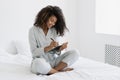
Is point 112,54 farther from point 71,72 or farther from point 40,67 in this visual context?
point 40,67

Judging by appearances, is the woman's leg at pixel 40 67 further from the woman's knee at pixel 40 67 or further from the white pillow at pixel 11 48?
the white pillow at pixel 11 48

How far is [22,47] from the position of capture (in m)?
2.57

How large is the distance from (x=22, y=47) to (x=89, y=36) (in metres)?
1.08

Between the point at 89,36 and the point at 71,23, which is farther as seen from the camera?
the point at 71,23

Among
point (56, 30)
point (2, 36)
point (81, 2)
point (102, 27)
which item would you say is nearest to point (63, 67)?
point (56, 30)

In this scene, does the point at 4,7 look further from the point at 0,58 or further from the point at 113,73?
the point at 113,73

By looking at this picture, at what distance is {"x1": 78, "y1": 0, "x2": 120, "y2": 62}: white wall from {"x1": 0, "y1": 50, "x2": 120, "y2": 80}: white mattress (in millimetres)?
991

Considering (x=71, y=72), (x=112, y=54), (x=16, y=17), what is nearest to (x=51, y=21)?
(x=71, y=72)

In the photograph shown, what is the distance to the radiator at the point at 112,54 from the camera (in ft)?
8.96

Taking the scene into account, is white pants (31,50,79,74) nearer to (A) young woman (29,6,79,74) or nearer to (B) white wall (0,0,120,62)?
(A) young woman (29,6,79,74)

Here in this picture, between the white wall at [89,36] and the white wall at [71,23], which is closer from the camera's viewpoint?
the white wall at [71,23]

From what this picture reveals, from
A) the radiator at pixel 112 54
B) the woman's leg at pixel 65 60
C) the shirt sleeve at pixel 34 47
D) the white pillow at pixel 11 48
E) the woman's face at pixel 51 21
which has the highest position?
the woman's face at pixel 51 21

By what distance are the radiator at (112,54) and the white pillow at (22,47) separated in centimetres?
105

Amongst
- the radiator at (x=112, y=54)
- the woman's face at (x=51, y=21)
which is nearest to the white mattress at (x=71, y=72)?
the woman's face at (x=51, y=21)
